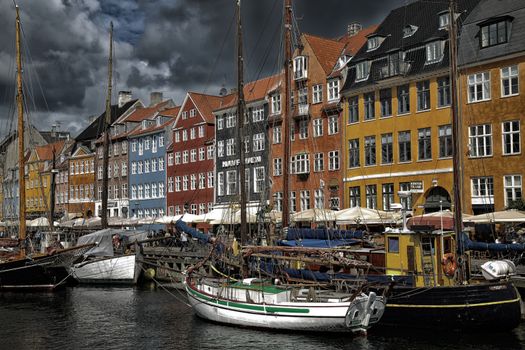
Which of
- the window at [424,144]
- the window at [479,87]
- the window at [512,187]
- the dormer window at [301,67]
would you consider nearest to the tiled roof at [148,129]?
the dormer window at [301,67]

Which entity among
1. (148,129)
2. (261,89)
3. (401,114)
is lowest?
(401,114)

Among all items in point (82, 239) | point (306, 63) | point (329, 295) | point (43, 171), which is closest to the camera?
point (329, 295)

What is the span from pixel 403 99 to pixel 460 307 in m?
24.8

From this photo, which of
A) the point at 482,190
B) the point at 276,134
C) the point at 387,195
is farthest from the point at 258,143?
the point at 482,190

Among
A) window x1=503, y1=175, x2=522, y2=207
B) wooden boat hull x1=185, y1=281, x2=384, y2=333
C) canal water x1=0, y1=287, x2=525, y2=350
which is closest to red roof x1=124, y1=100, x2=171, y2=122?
window x1=503, y1=175, x2=522, y2=207

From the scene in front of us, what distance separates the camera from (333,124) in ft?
163

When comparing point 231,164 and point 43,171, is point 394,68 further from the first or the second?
point 43,171

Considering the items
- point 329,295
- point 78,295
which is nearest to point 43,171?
point 78,295

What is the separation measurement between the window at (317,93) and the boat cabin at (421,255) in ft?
90.6

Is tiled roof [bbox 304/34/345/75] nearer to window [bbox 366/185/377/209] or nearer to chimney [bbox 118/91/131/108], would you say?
window [bbox 366/185/377/209]

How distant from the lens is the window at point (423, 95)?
42.6 meters

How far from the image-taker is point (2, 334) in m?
24.5

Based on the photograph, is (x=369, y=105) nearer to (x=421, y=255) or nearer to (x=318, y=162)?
(x=318, y=162)

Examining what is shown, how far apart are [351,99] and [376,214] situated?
45.2 ft
